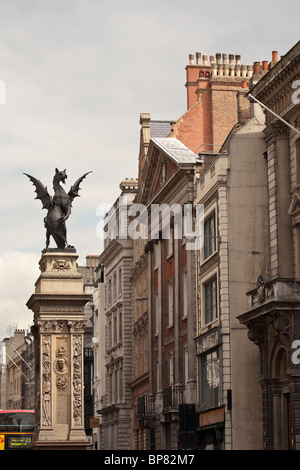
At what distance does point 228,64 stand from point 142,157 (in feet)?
36.6

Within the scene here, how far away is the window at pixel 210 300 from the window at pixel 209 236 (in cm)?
144

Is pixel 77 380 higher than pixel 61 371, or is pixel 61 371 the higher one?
pixel 61 371

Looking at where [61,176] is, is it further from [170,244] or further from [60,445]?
[170,244]

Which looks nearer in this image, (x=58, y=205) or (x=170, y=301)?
(x=58, y=205)

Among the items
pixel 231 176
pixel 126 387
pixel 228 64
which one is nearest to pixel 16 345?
pixel 126 387

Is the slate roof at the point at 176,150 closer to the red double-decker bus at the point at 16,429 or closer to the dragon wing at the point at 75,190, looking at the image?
the dragon wing at the point at 75,190

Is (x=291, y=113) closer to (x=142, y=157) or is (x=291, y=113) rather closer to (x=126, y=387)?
(x=142, y=157)

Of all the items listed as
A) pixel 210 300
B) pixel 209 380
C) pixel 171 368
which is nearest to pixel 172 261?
pixel 171 368

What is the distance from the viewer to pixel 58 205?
147 feet

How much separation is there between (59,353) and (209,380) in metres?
11.2

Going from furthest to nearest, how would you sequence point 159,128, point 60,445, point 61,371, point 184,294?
1. point 159,128
2. point 184,294
3. point 61,371
4. point 60,445

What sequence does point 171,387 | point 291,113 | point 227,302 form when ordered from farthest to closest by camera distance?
point 171,387 < point 227,302 < point 291,113

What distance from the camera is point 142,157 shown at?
251 feet

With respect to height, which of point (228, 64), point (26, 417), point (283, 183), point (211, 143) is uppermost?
point (228, 64)
